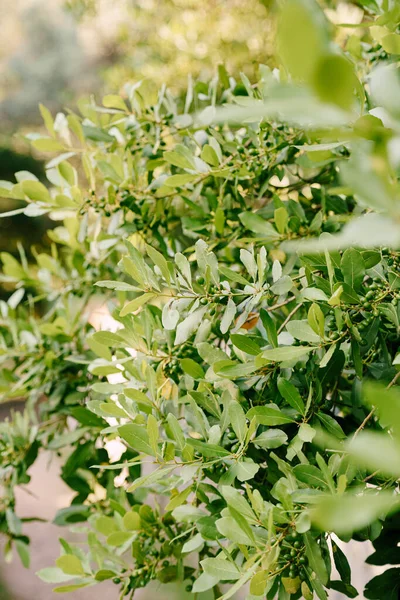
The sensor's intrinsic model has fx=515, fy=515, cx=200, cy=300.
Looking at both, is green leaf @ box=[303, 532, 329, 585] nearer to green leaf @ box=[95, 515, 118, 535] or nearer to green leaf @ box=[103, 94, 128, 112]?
green leaf @ box=[95, 515, 118, 535]

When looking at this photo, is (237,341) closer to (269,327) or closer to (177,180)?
(269,327)

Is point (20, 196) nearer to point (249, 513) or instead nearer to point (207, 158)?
point (207, 158)

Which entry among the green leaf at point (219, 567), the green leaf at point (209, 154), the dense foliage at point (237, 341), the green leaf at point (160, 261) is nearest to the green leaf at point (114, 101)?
the dense foliage at point (237, 341)

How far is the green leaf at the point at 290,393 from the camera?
1.34 feet

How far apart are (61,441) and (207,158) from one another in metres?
0.43

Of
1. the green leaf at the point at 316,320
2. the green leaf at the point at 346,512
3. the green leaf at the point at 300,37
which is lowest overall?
the green leaf at the point at 316,320

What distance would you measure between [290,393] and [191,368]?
9cm

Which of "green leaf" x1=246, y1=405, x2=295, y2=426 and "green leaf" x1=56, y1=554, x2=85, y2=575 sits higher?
"green leaf" x1=246, y1=405, x2=295, y2=426

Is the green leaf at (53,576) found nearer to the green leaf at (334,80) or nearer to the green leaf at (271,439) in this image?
the green leaf at (271,439)

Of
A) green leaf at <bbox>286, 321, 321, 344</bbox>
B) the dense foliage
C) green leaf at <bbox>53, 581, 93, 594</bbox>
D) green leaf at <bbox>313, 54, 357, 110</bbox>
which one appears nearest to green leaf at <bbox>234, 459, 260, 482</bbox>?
the dense foliage

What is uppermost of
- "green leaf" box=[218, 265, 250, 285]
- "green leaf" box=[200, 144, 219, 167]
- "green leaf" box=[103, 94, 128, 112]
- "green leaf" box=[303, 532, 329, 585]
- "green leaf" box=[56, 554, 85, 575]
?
"green leaf" box=[103, 94, 128, 112]

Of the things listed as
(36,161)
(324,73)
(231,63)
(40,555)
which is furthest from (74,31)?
(324,73)

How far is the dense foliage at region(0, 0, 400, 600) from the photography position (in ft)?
0.88

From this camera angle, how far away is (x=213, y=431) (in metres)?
0.43
